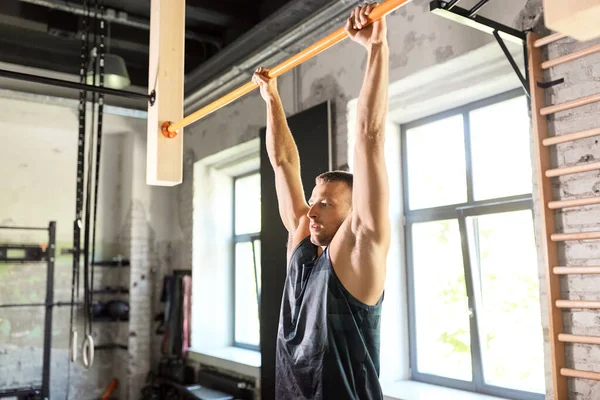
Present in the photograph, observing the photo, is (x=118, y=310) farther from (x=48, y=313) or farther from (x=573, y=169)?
(x=573, y=169)

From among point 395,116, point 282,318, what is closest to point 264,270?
point 395,116

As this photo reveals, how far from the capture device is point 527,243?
3387 mm

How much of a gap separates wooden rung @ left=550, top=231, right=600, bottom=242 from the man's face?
44.5 inches

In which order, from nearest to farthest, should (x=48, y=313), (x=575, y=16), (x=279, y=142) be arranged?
(x=575, y=16), (x=279, y=142), (x=48, y=313)

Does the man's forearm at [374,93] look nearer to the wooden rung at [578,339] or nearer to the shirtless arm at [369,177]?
the shirtless arm at [369,177]

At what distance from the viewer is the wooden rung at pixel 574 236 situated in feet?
7.80

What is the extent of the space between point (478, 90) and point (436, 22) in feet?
1.74

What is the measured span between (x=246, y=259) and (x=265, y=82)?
14.6 ft

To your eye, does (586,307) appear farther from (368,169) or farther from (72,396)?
(72,396)

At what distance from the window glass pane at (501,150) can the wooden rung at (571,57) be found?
78 cm

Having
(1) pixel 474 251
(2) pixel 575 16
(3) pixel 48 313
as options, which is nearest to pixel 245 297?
(3) pixel 48 313

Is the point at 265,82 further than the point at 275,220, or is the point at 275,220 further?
the point at 275,220

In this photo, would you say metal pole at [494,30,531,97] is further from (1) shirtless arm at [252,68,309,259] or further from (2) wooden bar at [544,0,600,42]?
(2) wooden bar at [544,0,600,42]

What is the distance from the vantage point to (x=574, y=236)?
8.05 feet
